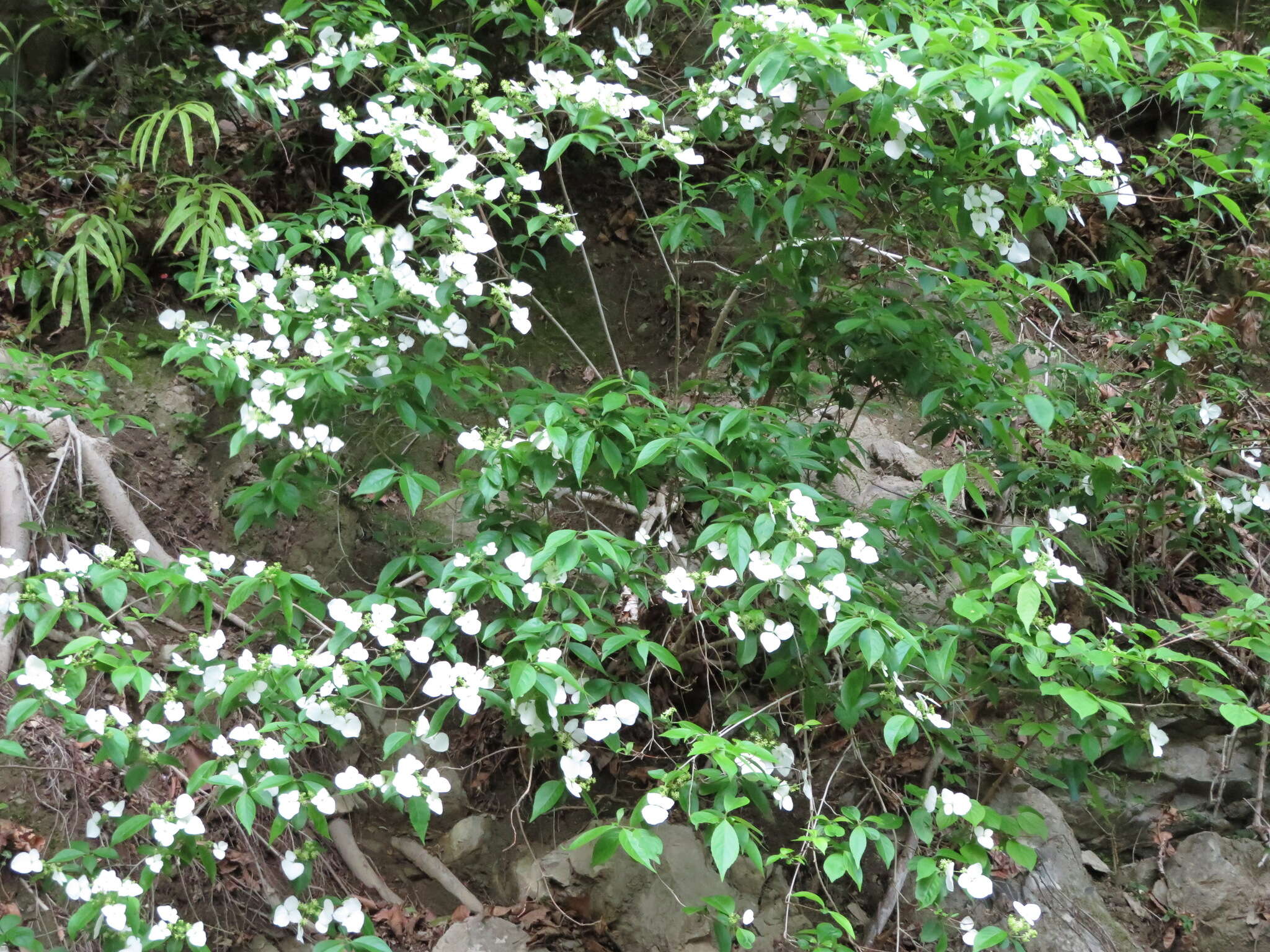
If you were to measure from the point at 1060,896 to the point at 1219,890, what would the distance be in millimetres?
694

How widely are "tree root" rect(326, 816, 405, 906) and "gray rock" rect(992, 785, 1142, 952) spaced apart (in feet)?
6.17

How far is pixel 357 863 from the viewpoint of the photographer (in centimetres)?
292

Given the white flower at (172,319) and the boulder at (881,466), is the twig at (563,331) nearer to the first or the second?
the white flower at (172,319)

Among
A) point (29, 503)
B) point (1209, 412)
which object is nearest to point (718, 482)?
point (1209, 412)

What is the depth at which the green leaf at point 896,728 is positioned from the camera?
1.86m

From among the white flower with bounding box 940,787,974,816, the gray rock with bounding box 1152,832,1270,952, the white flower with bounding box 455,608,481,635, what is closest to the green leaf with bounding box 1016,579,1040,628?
the white flower with bounding box 940,787,974,816

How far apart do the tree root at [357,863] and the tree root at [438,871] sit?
12cm

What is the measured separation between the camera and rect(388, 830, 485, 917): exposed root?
296cm

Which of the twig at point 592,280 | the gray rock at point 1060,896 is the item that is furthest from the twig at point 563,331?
the gray rock at point 1060,896

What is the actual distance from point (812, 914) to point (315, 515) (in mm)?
2164

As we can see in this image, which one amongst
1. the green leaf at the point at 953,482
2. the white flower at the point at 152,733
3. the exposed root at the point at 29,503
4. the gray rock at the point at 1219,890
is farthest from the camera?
the gray rock at the point at 1219,890

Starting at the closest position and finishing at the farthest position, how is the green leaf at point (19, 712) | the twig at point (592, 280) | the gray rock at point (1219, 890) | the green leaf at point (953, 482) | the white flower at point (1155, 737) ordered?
the green leaf at point (19, 712)
the green leaf at point (953, 482)
the white flower at point (1155, 737)
the twig at point (592, 280)
the gray rock at point (1219, 890)

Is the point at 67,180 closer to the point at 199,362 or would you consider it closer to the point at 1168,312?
the point at 199,362

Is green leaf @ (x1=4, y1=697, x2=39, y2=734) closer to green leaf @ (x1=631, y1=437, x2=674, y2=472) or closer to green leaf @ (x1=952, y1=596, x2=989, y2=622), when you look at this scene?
green leaf @ (x1=631, y1=437, x2=674, y2=472)
